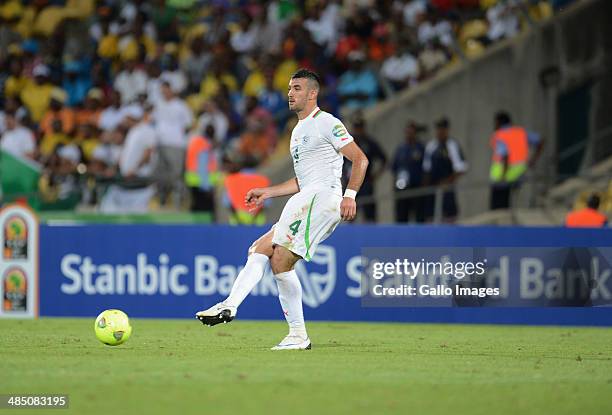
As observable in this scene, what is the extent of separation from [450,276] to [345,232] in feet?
8.24

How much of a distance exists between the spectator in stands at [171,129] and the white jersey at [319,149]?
984 cm

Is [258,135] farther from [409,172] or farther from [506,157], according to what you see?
[506,157]

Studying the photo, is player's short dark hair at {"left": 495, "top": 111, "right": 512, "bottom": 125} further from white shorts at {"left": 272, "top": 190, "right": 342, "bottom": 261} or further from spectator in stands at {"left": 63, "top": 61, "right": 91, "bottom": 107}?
spectator in stands at {"left": 63, "top": 61, "right": 91, "bottom": 107}

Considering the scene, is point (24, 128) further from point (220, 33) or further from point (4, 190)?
point (220, 33)

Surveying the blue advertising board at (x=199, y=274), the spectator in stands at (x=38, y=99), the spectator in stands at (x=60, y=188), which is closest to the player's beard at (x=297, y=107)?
the blue advertising board at (x=199, y=274)

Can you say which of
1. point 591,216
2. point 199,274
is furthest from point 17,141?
point 591,216

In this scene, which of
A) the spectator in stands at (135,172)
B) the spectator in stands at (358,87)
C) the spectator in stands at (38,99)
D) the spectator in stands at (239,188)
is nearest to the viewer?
the spectator in stands at (239,188)

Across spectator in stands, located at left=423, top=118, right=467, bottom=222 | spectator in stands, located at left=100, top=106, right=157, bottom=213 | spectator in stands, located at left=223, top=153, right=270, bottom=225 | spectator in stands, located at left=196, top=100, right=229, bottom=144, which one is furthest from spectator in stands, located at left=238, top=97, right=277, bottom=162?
spectator in stands, located at left=423, top=118, right=467, bottom=222

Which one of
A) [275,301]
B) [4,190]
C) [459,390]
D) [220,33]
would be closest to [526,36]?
[220,33]

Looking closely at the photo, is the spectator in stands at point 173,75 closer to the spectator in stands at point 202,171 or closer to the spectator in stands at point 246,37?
the spectator in stands at point 246,37

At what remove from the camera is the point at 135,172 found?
844 inches

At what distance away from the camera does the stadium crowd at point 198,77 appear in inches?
844

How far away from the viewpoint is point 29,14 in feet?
90.2

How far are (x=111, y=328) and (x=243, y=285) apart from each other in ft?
4.43
